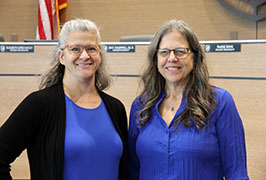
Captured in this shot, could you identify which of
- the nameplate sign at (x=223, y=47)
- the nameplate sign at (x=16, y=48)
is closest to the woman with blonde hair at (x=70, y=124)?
the nameplate sign at (x=223, y=47)

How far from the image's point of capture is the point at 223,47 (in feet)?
7.67

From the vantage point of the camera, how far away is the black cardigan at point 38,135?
1363 mm

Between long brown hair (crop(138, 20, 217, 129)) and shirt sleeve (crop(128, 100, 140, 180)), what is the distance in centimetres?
7

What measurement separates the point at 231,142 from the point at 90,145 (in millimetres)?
630

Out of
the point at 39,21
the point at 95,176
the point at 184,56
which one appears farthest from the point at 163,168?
the point at 39,21

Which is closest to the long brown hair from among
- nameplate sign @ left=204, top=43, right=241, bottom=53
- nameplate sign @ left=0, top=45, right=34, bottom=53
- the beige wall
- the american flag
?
nameplate sign @ left=204, top=43, right=241, bottom=53

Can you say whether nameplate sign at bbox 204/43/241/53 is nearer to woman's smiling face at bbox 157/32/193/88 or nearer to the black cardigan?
woman's smiling face at bbox 157/32/193/88

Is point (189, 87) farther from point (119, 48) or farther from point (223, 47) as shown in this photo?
point (119, 48)

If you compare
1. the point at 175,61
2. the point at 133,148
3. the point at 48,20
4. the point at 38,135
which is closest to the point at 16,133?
the point at 38,135

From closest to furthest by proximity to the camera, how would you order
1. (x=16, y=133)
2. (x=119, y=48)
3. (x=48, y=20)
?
(x=16, y=133) → (x=119, y=48) → (x=48, y=20)

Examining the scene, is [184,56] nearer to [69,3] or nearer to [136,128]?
[136,128]

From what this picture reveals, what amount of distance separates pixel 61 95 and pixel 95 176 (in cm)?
41

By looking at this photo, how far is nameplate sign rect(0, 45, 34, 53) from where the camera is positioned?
2664mm

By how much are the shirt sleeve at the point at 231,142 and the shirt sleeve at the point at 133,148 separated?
0.43 meters
